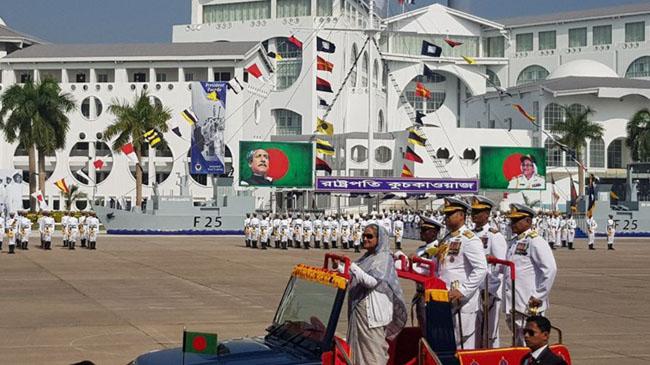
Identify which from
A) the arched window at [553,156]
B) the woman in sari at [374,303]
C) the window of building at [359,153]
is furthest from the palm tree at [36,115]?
the woman in sari at [374,303]

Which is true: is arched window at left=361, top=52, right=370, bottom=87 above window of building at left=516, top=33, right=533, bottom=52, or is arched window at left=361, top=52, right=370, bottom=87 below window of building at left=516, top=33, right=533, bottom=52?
below

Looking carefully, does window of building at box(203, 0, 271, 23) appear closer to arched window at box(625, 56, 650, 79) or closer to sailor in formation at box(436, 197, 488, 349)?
arched window at box(625, 56, 650, 79)

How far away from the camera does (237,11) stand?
287ft

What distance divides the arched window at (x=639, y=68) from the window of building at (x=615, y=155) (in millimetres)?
17590

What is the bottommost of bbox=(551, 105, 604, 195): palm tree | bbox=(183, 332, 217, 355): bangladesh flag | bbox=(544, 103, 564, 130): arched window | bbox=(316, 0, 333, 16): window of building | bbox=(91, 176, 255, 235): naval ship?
bbox=(91, 176, 255, 235): naval ship

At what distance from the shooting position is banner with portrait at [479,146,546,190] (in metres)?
59.0

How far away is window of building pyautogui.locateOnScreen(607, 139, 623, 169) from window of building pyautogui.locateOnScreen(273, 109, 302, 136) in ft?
80.9

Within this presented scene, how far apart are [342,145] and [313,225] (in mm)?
31870

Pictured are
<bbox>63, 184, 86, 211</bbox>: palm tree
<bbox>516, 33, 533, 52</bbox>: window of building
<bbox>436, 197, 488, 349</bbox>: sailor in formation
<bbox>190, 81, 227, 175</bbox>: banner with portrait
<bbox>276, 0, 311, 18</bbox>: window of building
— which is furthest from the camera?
<bbox>516, 33, 533, 52</bbox>: window of building

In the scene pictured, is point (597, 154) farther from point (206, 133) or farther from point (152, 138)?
point (152, 138)

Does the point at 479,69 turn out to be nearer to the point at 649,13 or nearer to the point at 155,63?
the point at 649,13

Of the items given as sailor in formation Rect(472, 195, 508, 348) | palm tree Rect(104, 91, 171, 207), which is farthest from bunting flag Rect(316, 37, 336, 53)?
sailor in formation Rect(472, 195, 508, 348)

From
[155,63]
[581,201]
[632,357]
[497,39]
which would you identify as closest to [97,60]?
[155,63]

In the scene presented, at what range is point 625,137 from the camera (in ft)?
272
